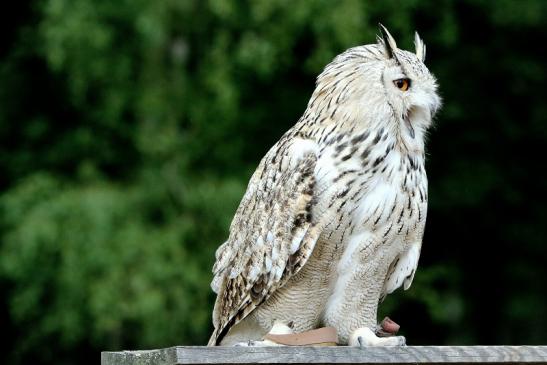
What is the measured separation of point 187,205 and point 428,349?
5.36 meters

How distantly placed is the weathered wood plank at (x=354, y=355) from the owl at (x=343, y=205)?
9.8 inches

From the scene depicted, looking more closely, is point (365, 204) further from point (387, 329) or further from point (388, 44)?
point (388, 44)

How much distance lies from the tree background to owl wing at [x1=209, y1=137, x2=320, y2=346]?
170 inches

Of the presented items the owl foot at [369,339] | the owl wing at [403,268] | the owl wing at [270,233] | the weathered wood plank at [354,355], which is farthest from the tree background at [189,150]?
the weathered wood plank at [354,355]

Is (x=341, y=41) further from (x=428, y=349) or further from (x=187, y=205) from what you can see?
(x=428, y=349)

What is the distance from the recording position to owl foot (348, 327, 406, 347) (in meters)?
3.25

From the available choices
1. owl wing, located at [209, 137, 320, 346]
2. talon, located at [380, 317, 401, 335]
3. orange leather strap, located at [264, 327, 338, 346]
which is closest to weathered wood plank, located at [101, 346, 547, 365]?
orange leather strap, located at [264, 327, 338, 346]

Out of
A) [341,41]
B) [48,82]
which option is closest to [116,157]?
[48,82]

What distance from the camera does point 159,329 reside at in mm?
7984

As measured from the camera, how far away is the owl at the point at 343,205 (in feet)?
→ 10.8

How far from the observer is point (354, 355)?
2979 millimetres

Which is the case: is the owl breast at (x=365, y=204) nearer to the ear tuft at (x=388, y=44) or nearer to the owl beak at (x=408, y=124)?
the owl beak at (x=408, y=124)

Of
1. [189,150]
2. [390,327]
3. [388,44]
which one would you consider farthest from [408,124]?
[189,150]

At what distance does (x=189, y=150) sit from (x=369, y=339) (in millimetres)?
5264
